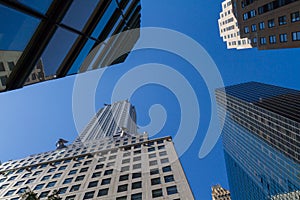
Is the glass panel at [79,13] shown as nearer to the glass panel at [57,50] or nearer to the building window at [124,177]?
the glass panel at [57,50]

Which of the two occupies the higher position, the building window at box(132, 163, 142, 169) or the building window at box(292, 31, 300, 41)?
the building window at box(292, 31, 300, 41)

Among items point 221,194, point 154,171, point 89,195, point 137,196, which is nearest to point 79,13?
point 137,196

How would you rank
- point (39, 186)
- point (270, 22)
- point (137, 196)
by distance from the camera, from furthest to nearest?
point (270, 22) < point (39, 186) < point (137, 196)

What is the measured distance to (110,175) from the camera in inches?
1678

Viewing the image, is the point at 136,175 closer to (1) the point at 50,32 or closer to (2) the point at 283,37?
(2) the point at 283,37

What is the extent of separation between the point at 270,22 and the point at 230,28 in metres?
45.5

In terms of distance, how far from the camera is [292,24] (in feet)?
132

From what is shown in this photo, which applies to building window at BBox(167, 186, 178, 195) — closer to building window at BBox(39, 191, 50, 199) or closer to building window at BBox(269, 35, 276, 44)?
building window at BBox(39, 191, 50, 199)

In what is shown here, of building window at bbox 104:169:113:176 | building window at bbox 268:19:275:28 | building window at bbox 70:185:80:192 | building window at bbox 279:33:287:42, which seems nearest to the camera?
building window at bbox 70:185:80:192

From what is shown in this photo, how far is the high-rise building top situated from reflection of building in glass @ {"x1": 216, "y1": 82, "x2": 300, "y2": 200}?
45489mm

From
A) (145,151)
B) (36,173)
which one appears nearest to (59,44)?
(145,151)

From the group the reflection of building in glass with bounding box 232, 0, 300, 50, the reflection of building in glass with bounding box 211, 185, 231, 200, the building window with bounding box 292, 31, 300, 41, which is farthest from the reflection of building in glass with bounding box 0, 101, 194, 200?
the reflection of building in glass with bounding box 211, 185, 231, 200

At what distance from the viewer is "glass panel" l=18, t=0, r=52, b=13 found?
6166 millimetres

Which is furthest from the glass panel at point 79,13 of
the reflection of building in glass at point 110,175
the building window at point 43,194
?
the building window at point 43,194
